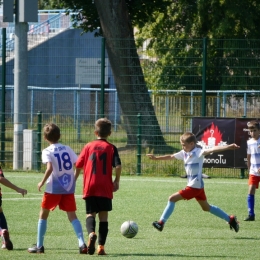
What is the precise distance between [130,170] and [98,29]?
27.8 feet

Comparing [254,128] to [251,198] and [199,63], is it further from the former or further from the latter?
[199,63]

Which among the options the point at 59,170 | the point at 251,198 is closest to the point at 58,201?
the point at 59,170

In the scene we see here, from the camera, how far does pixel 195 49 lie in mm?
20203

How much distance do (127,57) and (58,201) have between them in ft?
41.1

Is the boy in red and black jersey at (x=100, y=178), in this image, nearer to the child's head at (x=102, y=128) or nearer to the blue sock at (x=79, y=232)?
the child's head at (x=102, y=128)

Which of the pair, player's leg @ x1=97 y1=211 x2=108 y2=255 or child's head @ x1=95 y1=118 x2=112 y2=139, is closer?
player's leg @ x1=97 y1=211 x2=108 y2=255

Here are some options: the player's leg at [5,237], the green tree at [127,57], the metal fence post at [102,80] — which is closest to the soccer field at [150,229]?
the player's leg at [5,237]

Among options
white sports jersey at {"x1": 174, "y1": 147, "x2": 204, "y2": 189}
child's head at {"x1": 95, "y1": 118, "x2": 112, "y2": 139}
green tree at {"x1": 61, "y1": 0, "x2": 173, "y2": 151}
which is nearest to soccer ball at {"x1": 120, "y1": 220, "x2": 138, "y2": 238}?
white sports jersey at {"x1": 174, "y1": 147, "x2": 204, "y2": 189}

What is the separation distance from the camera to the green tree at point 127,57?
19.8 m

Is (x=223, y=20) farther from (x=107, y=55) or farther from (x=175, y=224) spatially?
(x=175, y=224)

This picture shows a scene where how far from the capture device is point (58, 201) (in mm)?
8719

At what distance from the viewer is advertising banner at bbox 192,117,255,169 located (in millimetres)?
18078

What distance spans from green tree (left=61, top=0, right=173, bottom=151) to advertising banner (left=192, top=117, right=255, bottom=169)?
1.59 metres

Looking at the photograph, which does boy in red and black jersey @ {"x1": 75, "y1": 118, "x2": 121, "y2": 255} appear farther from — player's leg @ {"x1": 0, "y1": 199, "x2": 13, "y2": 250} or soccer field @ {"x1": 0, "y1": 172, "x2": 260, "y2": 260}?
player's leg @ {"x1": 0, "y1": 199, "x2": 13, "y2": 250}
